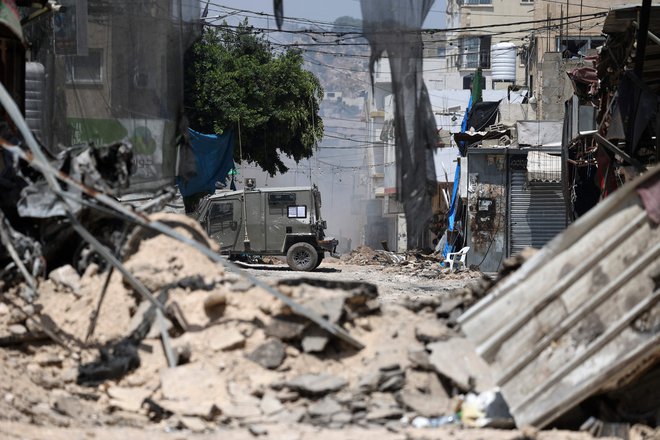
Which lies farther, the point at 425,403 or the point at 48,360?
the point at 48,360

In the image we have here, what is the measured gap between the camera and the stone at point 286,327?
6859 millimetres

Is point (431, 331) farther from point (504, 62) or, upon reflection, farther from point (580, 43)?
point (504, 62)

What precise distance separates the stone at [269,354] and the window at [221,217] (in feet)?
59.9

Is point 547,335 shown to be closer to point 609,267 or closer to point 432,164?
point 609,267

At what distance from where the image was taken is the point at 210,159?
21.8 m

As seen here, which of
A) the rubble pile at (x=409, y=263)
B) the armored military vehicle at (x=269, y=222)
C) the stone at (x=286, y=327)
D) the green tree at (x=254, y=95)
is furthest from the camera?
the green tree at (x=254, y=95)

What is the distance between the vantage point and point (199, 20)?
14.4 metres

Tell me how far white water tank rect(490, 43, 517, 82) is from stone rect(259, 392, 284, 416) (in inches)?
1384

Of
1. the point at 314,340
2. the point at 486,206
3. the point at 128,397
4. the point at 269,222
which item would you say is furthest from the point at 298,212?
the point at 128,397

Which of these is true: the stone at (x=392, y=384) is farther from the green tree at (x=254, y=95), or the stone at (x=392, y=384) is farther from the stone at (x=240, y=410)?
the green tree at (x=254, y=95)

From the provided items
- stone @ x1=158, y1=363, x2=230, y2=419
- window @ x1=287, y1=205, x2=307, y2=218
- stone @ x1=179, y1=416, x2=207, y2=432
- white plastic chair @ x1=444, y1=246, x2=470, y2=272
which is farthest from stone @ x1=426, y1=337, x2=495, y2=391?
window @ x1=287, y1=205, x2=307, y2=218

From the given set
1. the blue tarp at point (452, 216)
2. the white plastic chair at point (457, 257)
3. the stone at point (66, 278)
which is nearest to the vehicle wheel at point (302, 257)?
the white plastic chair at point (457, 257)

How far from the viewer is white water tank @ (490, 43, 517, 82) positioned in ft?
132

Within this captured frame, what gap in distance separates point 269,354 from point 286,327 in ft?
0.77
